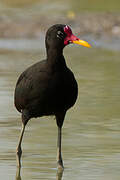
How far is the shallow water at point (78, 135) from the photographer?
7.92 m

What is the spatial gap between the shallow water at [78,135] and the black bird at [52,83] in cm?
25

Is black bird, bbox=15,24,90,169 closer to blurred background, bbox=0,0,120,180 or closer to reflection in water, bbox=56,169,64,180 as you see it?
reflection in water, bbox=56,169,64,180

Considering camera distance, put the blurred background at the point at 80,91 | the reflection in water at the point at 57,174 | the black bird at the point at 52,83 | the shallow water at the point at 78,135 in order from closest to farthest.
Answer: the reflection in water at the point at 57,174, the black bird at the point at 52,83, the shallow water at the point at 78,135, the blurred background at the point at 80,91

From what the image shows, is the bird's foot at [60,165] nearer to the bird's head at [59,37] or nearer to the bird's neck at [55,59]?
the bird's neck at [55,59]

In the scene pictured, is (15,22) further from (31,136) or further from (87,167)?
(87,167)

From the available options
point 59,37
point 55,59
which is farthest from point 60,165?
point 59,37

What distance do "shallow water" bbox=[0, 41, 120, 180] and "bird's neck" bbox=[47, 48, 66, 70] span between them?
107 centimetres

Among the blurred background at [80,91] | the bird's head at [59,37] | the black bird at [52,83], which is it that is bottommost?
the blurred background at [80,91]

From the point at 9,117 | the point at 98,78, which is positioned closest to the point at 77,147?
the point at 9,117

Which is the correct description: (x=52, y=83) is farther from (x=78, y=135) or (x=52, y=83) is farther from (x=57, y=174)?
(x=78, y=135)

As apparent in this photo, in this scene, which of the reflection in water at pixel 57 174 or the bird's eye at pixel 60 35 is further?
the bird's eye at pixel 60 35

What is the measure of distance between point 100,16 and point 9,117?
11.3 meters

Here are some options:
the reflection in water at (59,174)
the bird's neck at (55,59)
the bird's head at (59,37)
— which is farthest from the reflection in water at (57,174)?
the bird's head at (59,37)

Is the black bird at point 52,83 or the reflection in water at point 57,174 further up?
the black bird at point 52,83
